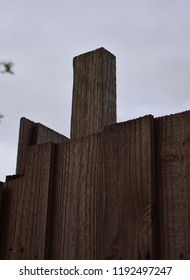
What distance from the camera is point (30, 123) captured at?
8.16 feet

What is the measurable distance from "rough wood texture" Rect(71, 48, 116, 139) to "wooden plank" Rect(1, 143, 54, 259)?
0.57 ft

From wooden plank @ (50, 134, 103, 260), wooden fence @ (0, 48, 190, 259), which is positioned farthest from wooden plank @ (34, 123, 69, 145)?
wooden plank @ (50, 134, 103, 260)

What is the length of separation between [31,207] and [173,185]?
651 mm

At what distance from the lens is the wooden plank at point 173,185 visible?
150 cm

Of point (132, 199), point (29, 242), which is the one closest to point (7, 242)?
point (29, 242)

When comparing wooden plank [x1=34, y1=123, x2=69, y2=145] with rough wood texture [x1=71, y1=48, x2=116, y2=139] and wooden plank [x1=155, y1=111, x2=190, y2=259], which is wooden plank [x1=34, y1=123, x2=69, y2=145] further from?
wooden plank [x1=155, y1=111, x2=190, y2=259]

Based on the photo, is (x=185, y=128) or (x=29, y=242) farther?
(x=29, y=242)

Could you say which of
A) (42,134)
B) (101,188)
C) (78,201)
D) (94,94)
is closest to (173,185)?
(101,188)

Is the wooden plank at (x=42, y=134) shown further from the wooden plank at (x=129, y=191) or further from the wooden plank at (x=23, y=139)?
the wooden plank at (x=129, y=191)

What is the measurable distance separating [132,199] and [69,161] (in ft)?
1.22

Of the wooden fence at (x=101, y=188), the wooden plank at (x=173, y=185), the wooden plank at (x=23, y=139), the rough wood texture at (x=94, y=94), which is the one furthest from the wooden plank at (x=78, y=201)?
the wooden plank at (x=23, y=139)

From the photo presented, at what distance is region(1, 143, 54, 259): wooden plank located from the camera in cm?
185

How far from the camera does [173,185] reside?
1.56 m
